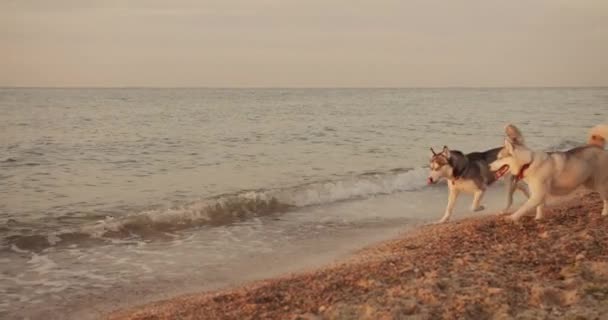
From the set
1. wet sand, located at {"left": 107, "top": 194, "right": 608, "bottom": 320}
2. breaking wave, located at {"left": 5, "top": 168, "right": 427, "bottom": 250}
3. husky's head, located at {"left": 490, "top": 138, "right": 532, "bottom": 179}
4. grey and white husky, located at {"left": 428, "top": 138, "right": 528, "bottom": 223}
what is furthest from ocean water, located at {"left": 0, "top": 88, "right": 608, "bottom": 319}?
husky's head, located at {"left": 490, "top": 138, "right": 532, "bottom": 179}

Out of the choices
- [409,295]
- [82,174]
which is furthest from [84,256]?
[82,174]

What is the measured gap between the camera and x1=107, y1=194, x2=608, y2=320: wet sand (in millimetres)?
4508

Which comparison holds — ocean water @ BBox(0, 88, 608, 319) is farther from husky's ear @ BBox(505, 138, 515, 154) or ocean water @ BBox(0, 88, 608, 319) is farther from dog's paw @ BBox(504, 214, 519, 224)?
husky's ear @ BBox(505, 138, 515, 154)

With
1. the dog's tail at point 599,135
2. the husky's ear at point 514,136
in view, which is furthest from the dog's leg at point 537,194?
the dog's tail at point 599,135

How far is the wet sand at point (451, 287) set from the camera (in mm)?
4508

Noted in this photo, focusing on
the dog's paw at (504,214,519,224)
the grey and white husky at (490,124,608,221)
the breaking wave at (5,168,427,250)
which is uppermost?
the grey and white husky at (490,124,608,221)

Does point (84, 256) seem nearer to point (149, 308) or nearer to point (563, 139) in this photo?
point (149, 308)

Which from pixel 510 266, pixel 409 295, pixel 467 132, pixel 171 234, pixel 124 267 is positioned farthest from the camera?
pixel 467 132

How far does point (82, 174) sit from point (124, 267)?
847cm

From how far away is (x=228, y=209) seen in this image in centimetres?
1119

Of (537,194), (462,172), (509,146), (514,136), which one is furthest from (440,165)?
(537,194)

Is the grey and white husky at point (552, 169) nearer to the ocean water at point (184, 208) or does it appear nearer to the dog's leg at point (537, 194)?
the dog's leg at point (537, 194)

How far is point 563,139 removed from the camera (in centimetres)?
2439

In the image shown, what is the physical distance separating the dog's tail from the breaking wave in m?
5.71
